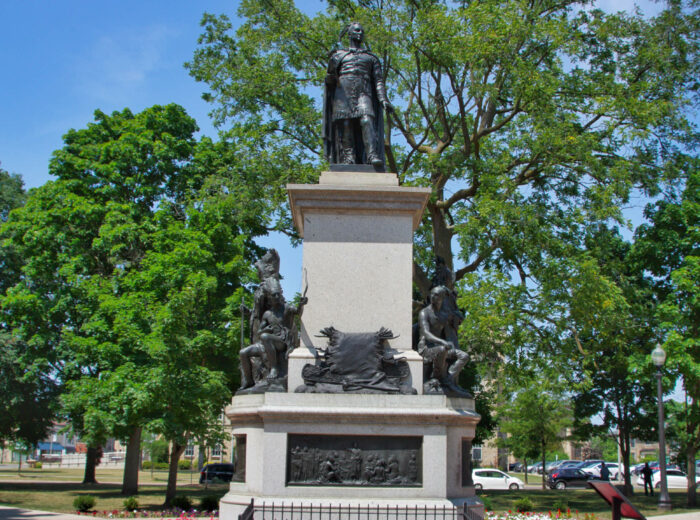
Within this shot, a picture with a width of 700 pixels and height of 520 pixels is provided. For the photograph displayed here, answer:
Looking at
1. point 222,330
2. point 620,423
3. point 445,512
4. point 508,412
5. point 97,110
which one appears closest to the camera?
point 445,512

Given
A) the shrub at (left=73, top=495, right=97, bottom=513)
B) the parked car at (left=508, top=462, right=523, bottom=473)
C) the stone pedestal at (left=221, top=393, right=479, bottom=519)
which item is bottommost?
the parked car at (left=508, top=462, right=523, bottom=473)

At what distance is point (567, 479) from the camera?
138ft

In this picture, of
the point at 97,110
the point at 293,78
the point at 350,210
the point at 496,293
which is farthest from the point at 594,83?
the point at 97,110

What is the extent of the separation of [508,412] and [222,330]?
91.2 feet

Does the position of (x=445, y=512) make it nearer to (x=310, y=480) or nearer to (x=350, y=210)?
(x=310, y=480)

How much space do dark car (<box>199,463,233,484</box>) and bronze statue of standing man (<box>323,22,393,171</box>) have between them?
31.1m

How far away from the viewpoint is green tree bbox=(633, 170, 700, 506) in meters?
26.0

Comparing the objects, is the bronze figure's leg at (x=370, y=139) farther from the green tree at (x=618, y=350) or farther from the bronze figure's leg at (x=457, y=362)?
the green tree at (x=618, y=350)

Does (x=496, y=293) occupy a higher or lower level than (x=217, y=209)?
lower

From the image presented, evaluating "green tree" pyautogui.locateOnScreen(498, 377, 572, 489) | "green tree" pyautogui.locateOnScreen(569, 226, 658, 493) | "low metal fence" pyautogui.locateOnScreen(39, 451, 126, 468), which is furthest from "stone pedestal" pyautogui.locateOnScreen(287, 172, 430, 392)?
"low metal fence" pyautogui.locateOnScreen(39, 451, 126, 468)

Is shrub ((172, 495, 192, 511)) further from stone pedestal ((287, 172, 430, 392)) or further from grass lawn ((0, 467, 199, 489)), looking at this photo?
grass lawn ((0, 467, 199, 489))

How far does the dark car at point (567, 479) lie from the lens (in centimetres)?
4169

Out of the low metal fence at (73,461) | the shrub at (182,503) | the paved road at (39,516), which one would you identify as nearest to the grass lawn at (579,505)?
the paved road at (39,516)

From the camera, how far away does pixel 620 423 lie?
114 feet
